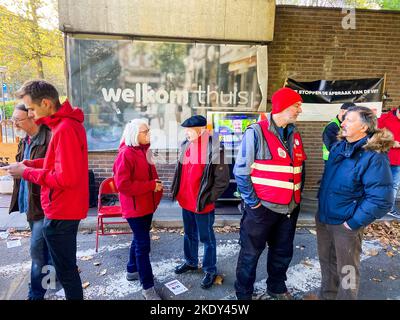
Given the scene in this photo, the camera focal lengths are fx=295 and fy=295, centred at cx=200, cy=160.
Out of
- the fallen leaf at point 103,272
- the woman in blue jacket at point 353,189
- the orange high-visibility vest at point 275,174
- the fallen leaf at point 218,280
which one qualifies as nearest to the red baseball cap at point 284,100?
the orange high-visibility vest at point 275,174

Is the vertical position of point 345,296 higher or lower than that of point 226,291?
higher

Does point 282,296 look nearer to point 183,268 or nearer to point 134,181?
point 183,268

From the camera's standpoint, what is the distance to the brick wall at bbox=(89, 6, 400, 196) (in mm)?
5762

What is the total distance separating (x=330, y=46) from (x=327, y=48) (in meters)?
0.07

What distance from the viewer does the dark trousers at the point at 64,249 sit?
89.5 inches

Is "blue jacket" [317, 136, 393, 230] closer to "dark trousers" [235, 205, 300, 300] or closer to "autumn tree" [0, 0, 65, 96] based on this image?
"dark trousers" [235, 205, 300, 300]

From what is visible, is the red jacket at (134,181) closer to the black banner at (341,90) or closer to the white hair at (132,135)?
the white hair at (132,135)

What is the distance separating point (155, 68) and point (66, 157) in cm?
365

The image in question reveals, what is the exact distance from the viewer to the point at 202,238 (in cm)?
318

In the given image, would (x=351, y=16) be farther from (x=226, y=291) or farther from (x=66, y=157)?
(x=66, y=157)

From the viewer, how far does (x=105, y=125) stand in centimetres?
545

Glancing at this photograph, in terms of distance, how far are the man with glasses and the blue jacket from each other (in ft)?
8.28

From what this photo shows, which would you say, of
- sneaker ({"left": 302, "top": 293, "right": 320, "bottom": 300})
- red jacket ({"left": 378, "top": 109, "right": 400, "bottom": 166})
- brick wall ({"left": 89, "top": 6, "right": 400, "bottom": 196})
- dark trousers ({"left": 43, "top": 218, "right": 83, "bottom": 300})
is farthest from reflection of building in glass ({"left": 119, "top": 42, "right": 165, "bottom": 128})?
red jacket ({"left": 378, "top": 109, "right": 400, "bottom": 166})
